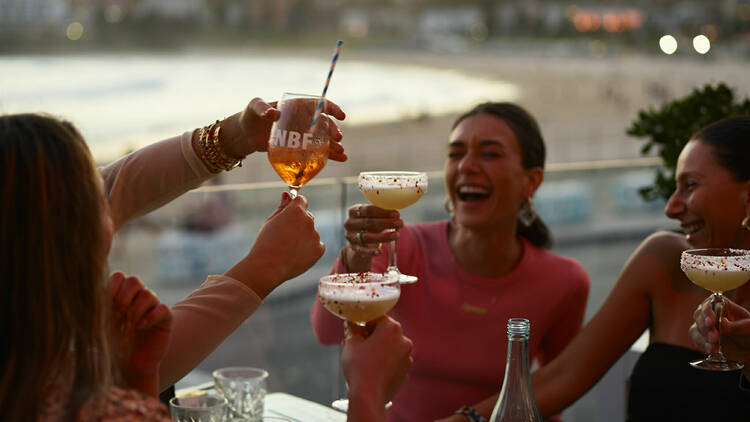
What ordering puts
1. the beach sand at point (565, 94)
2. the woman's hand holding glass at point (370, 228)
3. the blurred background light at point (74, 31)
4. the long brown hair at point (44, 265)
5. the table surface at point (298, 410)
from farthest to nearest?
the blurred background light at point (74, 31) → the beach sand at point (565, 94) → the woman's hand holding glass at point (370, 228) → the table surface at point (298, 410) → the long brown hair at point (44, 265)

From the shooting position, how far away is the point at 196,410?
1.60m

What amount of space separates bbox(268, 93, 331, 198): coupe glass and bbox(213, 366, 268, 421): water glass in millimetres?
454

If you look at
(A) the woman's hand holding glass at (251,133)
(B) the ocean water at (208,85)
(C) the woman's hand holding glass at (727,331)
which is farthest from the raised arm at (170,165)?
(B) the ocean water at (208,85)

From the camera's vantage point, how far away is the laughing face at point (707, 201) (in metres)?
2.14

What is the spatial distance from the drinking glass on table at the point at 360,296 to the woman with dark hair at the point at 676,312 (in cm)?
78

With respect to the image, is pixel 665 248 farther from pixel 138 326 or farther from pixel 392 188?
pixel 138 326

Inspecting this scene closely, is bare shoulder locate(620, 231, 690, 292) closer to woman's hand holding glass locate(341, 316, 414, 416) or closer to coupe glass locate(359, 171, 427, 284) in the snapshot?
coupe glass locate(359, 171, 427, 284)

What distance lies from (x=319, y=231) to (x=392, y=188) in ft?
7.70

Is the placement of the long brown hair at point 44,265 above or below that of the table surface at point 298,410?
above

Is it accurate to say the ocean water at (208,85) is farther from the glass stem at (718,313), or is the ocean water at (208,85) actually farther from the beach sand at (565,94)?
the glass stem at (718,313)

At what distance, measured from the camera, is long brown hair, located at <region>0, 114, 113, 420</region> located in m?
1.10

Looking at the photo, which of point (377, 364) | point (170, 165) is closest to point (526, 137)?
point (170, 165)

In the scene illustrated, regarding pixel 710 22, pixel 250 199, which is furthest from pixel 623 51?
pixel 250 199

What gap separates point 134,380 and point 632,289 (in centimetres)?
149
